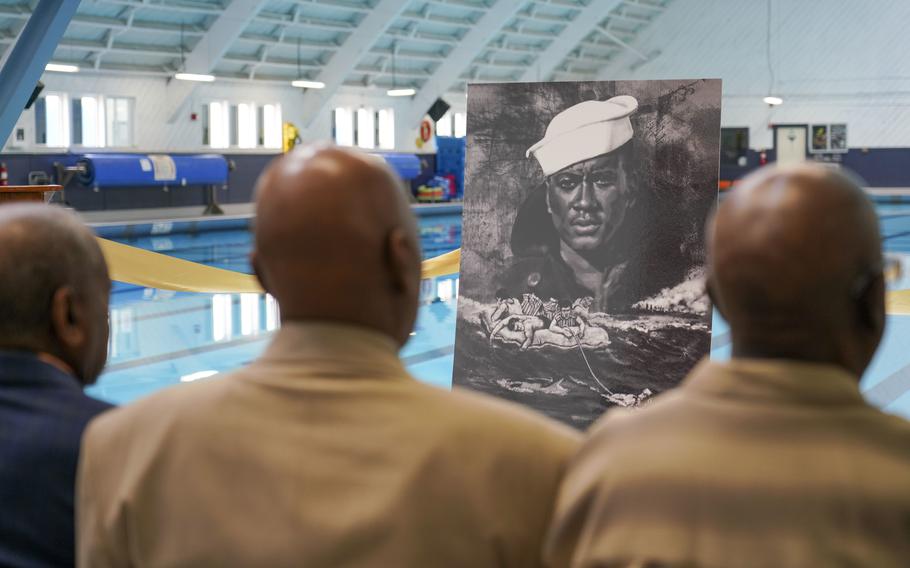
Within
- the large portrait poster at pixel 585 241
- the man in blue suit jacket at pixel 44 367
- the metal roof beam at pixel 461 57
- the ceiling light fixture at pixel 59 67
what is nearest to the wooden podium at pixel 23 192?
the large portrait poster at pixel 585 241

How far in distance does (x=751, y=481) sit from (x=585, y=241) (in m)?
3.48

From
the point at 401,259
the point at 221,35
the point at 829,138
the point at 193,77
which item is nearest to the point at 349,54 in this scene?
the point at 221,35

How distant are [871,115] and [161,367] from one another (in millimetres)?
25376

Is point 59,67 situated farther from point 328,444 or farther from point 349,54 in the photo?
point 328,444

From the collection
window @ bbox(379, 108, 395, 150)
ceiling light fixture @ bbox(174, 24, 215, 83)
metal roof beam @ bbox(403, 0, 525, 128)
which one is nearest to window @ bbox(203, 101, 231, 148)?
ceiling light fixture @ bbox(174, 24, 215, 83)

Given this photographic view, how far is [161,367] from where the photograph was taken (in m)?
7.75

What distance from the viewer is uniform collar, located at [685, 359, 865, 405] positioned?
1110 mm

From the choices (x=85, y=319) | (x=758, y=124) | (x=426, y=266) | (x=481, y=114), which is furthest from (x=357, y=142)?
(x=85, y=319)

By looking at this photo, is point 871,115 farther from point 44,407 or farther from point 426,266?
point 44,407

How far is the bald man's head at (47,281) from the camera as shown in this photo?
163cm

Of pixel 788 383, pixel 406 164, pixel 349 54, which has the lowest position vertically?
pixel 788 383

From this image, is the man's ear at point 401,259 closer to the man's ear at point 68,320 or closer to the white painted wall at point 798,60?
the man's ear at point 68,320

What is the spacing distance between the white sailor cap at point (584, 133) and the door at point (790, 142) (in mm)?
26787

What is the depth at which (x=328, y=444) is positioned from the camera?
1198 mm
